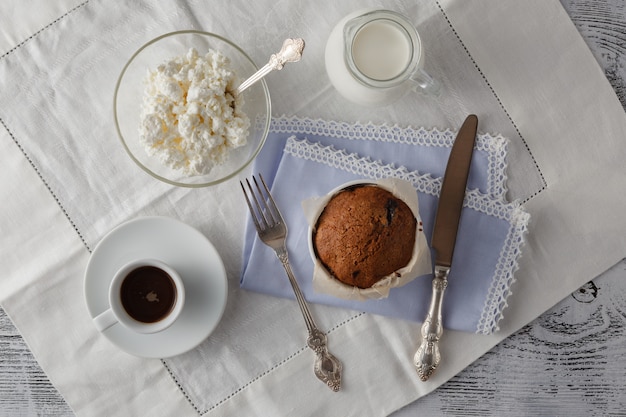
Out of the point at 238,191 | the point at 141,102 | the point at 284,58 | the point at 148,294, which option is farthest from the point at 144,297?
the point at 284,58

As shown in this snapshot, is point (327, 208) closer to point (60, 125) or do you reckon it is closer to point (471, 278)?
point (471, 278)

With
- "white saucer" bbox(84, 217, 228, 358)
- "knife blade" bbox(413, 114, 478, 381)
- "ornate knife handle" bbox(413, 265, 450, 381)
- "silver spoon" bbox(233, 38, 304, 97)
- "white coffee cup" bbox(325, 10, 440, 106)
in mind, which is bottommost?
"ornate knife handle" bbox(413, 265, 450, 381)

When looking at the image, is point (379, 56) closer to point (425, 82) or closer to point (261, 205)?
point (425, 82)

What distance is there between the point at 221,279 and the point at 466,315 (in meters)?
0.54

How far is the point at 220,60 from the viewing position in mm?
1132

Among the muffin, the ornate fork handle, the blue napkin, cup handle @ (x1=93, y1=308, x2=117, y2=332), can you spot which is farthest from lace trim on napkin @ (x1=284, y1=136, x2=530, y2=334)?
cup handle @ (x1=93, y1=308, x2=117, y2=332)

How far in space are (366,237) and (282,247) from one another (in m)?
0.20

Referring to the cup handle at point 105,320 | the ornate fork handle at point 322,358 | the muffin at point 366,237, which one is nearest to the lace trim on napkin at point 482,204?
the muffin at point 366,237

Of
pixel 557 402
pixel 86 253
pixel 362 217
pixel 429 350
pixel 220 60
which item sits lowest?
pixel 557 402

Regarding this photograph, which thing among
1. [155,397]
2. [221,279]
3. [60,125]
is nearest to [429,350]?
[221,279]

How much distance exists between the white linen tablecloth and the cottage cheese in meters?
0.13

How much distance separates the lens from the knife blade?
3.98 feet

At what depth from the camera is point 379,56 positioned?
3.73 ft

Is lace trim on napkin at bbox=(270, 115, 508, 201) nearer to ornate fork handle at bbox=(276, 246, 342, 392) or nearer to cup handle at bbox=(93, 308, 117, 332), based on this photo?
ornate fork handle at bbox=(276, 246, 342, 392)
